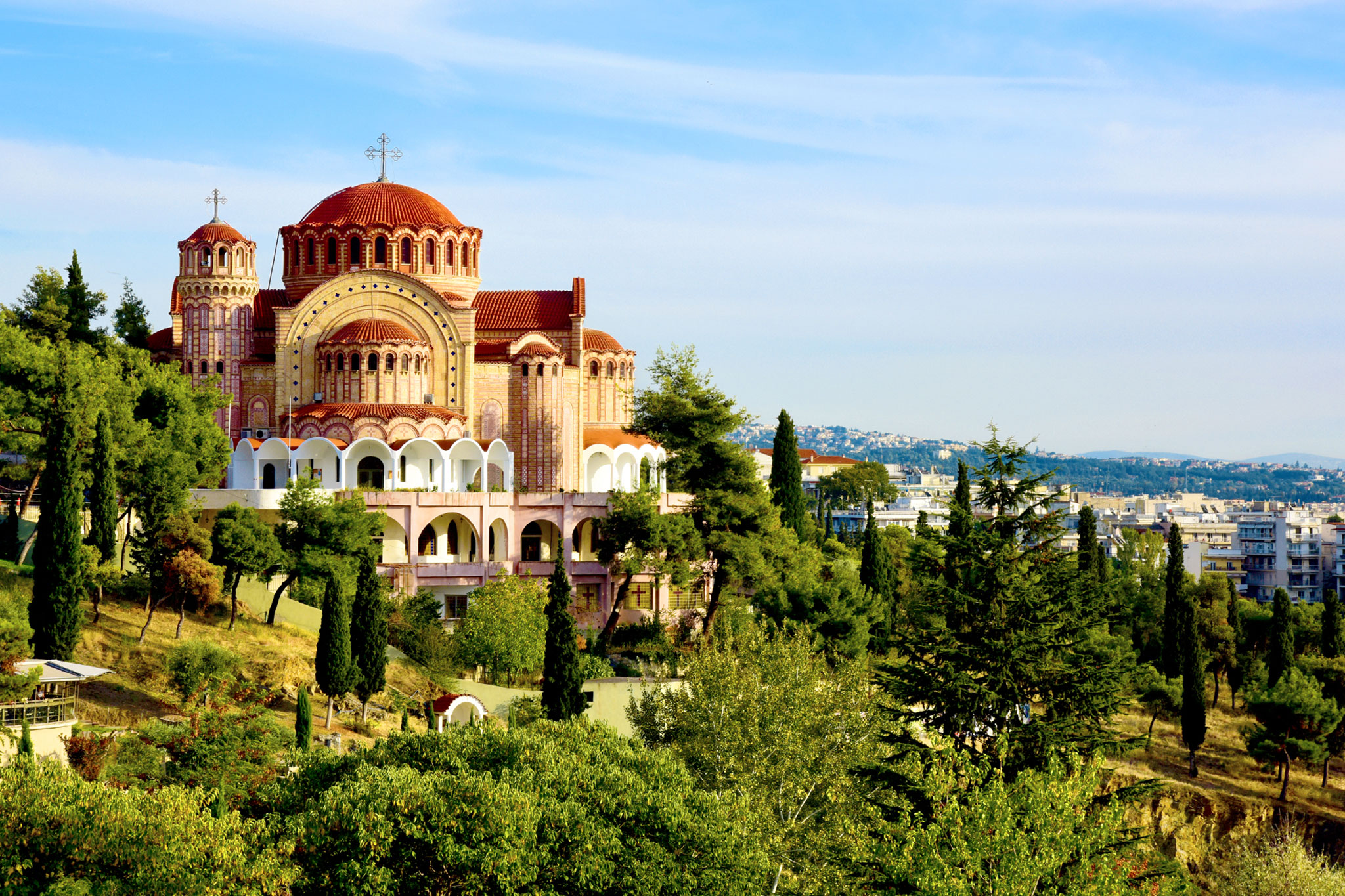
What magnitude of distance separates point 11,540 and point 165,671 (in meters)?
10.4

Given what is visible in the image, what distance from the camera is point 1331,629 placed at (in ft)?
200

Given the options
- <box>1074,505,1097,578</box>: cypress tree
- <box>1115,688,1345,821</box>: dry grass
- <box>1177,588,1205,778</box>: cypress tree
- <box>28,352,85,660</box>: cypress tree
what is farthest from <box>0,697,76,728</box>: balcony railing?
<box>1177,588,1205,778</box>: cypress tree

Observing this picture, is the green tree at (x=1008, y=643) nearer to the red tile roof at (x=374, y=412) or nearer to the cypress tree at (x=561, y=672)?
the cypress tree at (x=561, y=672)

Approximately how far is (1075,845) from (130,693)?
889 inches

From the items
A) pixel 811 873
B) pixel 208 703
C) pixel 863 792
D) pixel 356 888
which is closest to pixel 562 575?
pixel 208 703

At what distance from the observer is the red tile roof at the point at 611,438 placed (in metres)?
60.6

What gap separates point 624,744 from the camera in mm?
26078

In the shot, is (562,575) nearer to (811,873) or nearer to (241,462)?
(811,873)

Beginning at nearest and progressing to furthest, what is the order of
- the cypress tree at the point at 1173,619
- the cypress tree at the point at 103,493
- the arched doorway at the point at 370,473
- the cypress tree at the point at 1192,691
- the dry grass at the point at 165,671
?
1. the dry grass at the point at 165,671
2. the cypress tree at the point at 103,493
3. the cypress tree at the point at 1192,691
4. the arched doorway at the point at 370,473
5. the cypress tree at the point at 1173,619

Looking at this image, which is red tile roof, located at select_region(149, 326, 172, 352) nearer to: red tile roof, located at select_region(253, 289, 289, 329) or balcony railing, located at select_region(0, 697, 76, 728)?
red tile roof, located at select_region(253, 289, 289, 329)

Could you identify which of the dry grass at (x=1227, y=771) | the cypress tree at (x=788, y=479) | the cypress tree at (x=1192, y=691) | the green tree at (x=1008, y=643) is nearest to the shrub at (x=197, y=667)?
the green tree at (x=1008, y=643)

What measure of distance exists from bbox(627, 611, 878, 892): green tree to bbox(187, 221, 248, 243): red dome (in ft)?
101

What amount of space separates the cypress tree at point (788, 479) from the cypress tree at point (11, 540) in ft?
87.0

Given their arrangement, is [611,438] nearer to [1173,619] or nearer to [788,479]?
[788,479]
